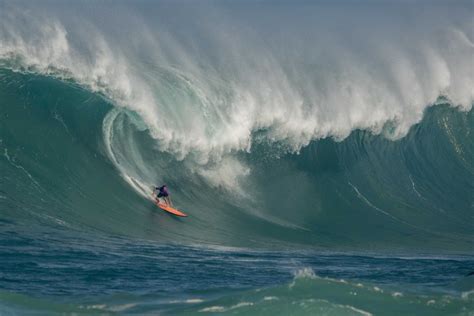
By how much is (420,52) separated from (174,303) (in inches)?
753

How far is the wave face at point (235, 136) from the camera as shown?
1845 centimetres

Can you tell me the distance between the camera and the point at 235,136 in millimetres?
22391

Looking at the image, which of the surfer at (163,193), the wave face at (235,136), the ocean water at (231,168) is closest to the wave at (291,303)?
the ocean water at (231,168)

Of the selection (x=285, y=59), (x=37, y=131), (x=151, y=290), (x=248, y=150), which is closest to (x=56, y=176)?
(x=37, y=131)

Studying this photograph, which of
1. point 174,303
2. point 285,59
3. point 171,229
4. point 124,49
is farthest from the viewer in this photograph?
point 285,59

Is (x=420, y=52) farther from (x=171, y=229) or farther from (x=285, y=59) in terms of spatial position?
(x=171, y=229)

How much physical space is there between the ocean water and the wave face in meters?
0.05

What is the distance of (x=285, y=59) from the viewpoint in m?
28.4

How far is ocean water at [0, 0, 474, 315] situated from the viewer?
41.1 ft

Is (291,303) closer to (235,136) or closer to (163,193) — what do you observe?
(163,193)

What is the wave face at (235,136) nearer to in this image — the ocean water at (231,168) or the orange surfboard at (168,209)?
the ocean water at (231,168)

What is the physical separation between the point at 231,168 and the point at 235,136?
3.62 ft

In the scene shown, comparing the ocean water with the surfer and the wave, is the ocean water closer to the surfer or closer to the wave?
the wave

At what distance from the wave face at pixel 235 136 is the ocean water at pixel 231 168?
5cm
